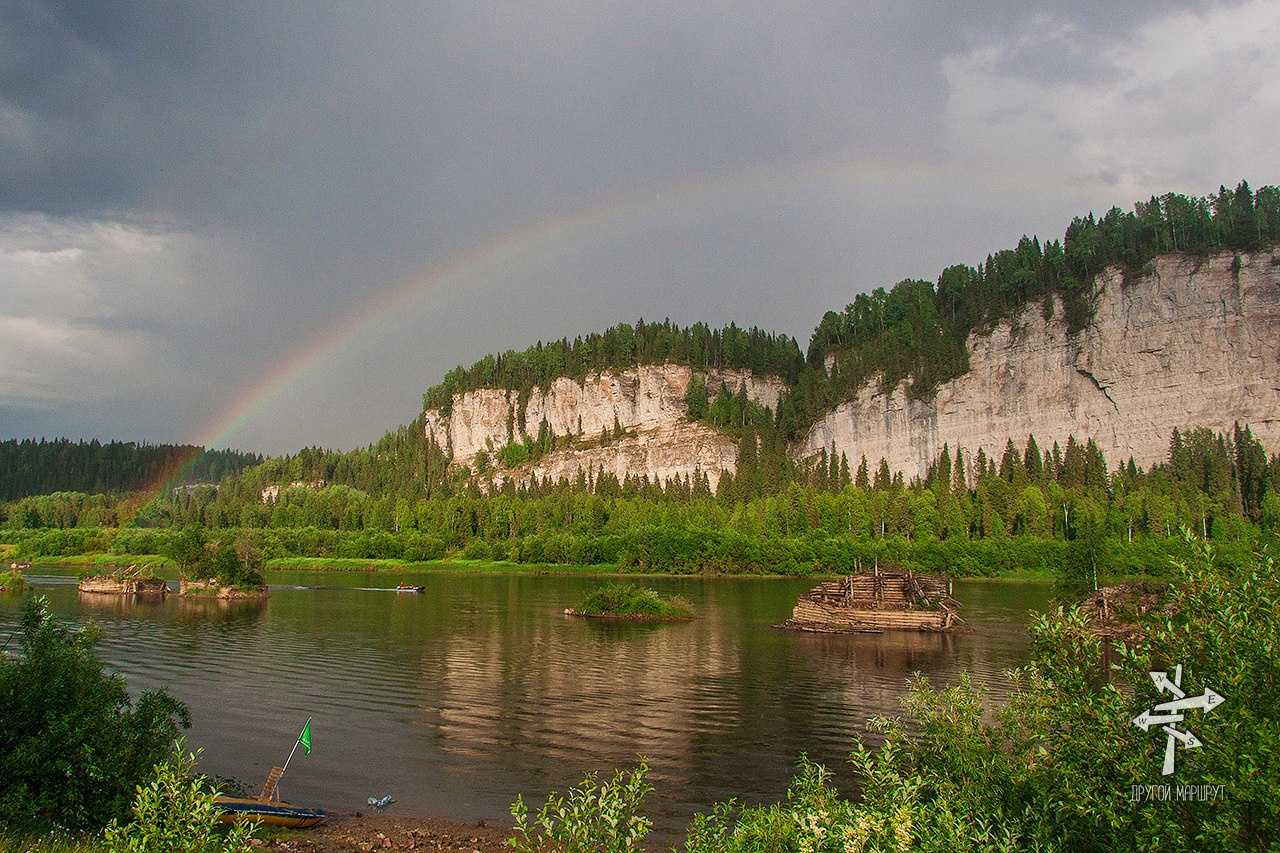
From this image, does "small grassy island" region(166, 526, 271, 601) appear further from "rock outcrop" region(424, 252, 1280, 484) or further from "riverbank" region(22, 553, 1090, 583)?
"rock outcrop" region(424, 252, 1280, 484)

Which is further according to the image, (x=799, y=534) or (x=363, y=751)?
(x=799, y=534)

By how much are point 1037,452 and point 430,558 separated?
134 m

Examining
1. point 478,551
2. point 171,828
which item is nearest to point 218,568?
point 478,551

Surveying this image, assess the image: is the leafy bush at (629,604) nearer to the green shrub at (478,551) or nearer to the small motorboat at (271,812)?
the small motorboat at (271,812)

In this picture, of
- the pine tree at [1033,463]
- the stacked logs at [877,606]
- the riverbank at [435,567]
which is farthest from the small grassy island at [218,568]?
the pine tree at [1033,463]

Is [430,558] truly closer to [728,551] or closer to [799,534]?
[728,551]

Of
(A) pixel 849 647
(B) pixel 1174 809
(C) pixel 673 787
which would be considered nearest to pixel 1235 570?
(B) pixel 1174 809

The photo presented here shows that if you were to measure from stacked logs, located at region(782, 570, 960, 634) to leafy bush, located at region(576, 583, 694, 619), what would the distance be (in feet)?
39.2

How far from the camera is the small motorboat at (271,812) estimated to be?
24938 millimetres

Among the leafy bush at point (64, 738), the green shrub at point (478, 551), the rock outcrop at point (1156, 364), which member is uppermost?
the rock outcrop at point (1156, 364)

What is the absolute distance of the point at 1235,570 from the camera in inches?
448

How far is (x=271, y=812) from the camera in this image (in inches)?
1000

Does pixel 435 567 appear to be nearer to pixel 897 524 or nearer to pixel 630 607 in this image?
pixel 630 607

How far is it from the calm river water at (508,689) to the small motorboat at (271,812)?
8.66 ft
